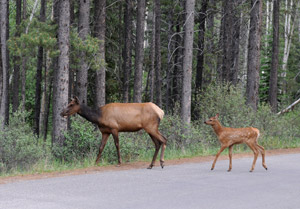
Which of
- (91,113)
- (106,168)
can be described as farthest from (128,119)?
(106,168)

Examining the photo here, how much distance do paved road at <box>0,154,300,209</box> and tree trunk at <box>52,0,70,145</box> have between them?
4.51m

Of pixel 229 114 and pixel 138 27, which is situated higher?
pixel 138 27

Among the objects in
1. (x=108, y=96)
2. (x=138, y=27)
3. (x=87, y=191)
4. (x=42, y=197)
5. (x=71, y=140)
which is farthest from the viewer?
(x=108, y=96)

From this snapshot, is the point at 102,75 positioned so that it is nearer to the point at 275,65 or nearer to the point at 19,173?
the point at 19,173

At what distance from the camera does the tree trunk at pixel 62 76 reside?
56.7ft

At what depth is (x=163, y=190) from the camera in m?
10.7

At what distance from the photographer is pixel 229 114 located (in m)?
22.6

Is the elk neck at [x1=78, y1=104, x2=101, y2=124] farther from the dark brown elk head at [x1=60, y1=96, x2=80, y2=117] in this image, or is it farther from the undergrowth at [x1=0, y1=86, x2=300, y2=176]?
the undergrowth at [x1=0, y1=86, x2=300, y2=176]

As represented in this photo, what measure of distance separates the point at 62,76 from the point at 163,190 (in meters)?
7.93

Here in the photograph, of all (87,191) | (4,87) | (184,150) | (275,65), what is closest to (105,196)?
(87,191)

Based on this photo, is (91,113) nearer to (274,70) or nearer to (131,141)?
(131,141)

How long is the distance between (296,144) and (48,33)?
12.4m

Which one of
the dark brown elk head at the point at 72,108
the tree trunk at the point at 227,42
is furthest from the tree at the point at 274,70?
the dark brown elk head at the point at 72,108

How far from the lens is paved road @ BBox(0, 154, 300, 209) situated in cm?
925
